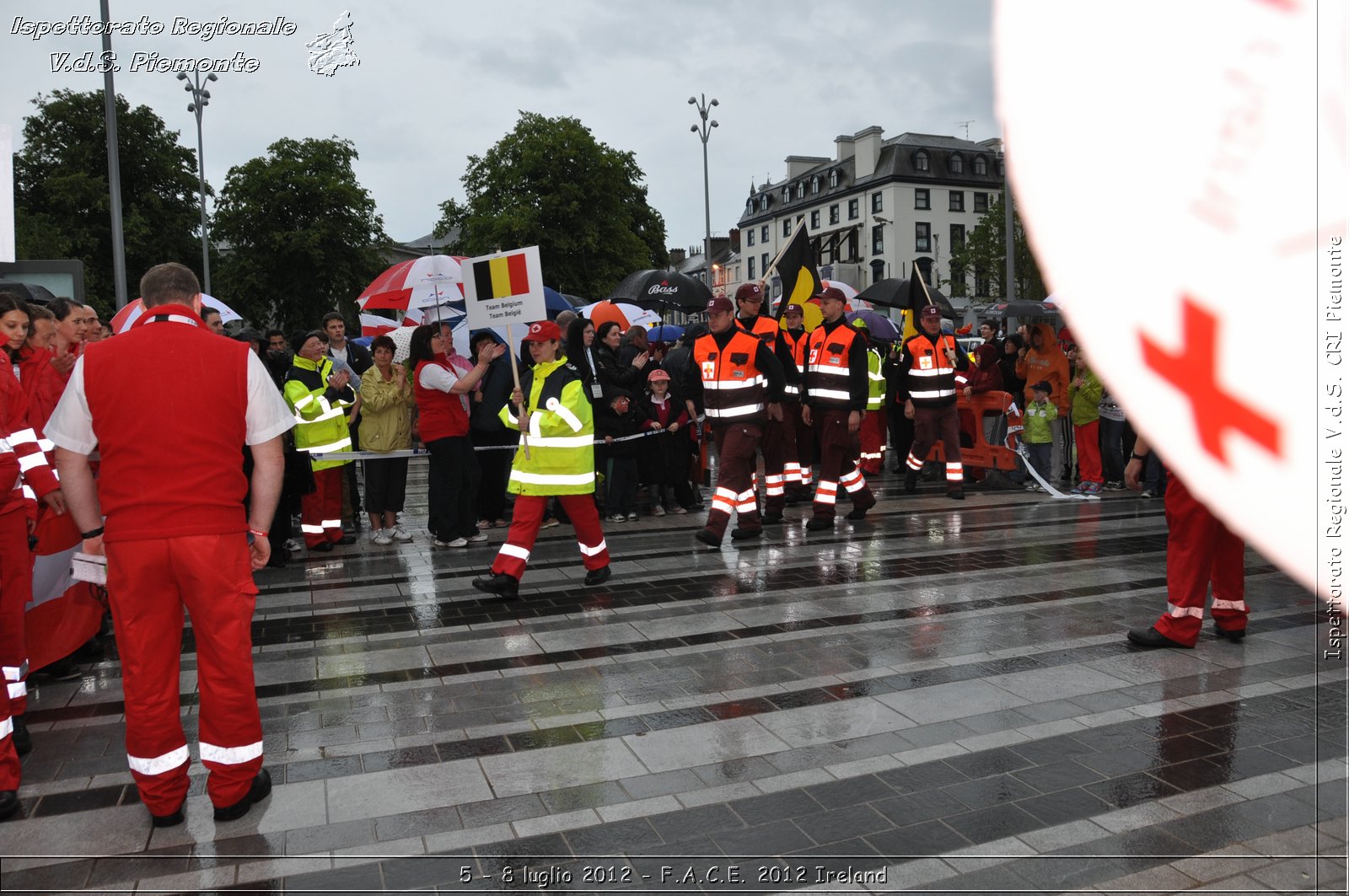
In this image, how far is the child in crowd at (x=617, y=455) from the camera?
1140 centimetres

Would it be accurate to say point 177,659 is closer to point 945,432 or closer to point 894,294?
point 945,432

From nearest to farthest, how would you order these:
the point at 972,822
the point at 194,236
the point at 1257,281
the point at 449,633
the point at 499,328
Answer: the point at 1257,281 < the point at 972,822 < the point at 449,633 < the point at 499,328 < the point at 194,236

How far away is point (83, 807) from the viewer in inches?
166

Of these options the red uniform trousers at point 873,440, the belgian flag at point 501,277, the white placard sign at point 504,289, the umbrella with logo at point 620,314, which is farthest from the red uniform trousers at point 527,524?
the red uniform trousers at point 873,440

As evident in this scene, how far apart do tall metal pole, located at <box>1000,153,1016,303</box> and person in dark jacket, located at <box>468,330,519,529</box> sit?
9.25m

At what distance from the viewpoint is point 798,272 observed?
1237cm

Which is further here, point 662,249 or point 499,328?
point 662,249

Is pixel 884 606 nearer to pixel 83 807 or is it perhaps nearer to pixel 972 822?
pixel 972 822

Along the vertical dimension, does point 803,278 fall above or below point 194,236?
below

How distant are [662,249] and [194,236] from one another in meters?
24.2

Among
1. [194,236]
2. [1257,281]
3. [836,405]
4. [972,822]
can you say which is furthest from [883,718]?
[194,236]

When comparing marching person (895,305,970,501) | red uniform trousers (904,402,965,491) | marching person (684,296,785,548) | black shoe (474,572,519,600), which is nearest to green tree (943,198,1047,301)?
black shoe (474,572,519,600)

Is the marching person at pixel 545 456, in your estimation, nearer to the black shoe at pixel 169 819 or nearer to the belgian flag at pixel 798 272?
the black shoe at pixel 169 819

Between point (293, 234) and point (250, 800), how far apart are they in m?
44.8
